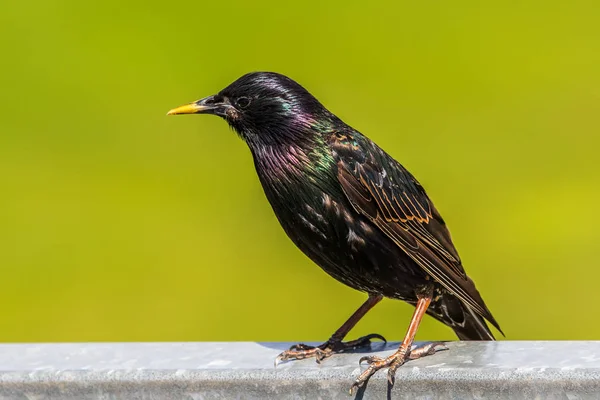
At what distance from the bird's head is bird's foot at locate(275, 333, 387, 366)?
63 cm

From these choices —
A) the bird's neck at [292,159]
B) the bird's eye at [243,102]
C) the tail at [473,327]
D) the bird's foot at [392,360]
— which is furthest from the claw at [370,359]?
the bird's eye at [243,102]

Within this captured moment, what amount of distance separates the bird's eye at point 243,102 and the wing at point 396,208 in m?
0.29

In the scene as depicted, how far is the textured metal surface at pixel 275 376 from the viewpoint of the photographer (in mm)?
2668

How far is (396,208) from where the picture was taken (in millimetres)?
3623

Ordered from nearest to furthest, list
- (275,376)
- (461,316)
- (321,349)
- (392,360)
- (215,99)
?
(275,376)
(392,360)
(321,349)
(215,99)
(461,316)

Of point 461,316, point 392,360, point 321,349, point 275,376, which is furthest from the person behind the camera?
point 461,316

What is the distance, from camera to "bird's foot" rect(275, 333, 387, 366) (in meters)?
3.30

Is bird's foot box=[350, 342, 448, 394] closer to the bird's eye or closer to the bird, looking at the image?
the bird

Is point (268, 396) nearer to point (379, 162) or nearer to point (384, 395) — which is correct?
point (384, 395)

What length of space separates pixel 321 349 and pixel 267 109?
755 millimetres

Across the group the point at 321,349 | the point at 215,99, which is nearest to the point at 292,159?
the point at 215,99

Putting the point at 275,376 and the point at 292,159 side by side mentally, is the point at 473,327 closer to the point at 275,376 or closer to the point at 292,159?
the point at 292,159

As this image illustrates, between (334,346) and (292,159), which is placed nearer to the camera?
(292,159)

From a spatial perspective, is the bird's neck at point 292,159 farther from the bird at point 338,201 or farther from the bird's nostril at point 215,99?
the bird's nostril at point 215,99
